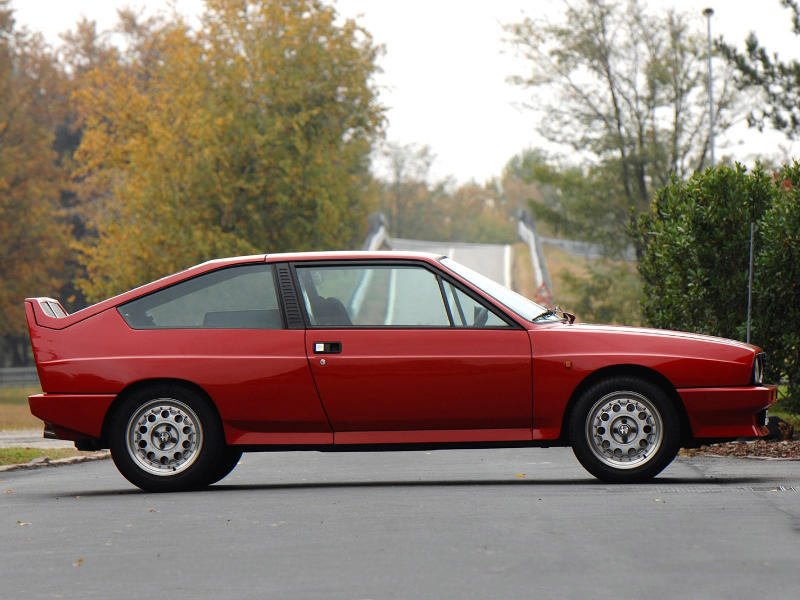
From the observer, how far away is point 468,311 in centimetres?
951

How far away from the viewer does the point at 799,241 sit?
1360cm

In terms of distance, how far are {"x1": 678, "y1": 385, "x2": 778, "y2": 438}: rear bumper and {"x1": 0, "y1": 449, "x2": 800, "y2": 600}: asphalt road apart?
1.24 ft

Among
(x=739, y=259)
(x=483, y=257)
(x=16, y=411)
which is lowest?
(x=16, y=411)

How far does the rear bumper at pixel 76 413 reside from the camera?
9.59 m

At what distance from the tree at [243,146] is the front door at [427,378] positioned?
2721 centimetres

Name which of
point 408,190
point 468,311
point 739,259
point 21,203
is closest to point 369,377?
point 468,311

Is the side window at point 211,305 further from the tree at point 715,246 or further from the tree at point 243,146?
the tree at point 243,146

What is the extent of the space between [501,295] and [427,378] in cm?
85

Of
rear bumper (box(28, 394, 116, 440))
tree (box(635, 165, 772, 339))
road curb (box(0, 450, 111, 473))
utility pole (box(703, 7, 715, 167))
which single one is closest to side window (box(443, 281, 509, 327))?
rear bumper (box(28, 394, 116, 440))

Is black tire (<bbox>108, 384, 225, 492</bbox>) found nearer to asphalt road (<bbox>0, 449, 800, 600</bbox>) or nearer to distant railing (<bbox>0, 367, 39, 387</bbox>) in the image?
asphalt road (<bbox>0, 449, 800, 600</bbox>)

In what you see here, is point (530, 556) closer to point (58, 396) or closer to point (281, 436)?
point (281, 436)

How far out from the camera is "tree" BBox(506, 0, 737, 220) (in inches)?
1640

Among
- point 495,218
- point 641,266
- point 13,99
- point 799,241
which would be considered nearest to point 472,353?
point 799,241

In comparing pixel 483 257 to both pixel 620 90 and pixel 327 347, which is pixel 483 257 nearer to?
pixel 620 90
